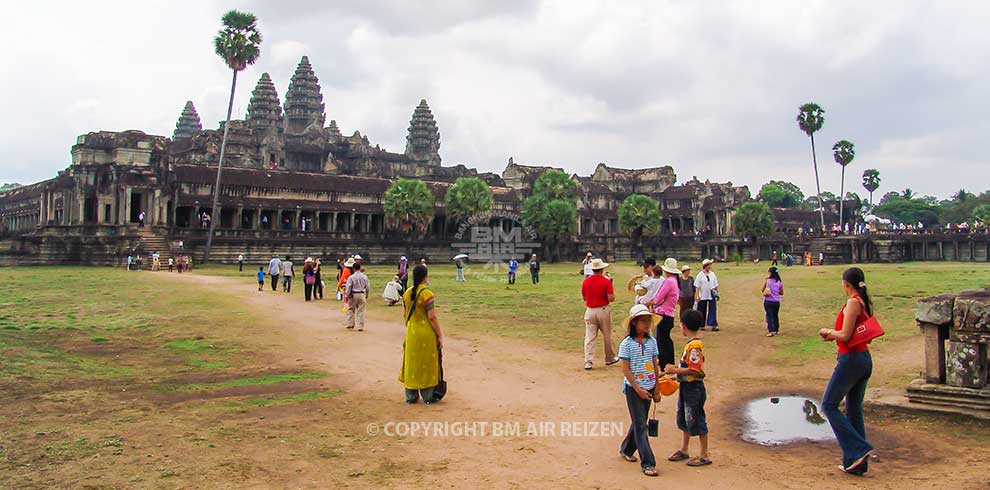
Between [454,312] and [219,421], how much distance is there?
41.1ft

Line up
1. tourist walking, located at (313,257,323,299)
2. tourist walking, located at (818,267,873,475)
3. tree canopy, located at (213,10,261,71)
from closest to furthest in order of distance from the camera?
tourist walking, located at (818,267,873,475) → tourist walking, located at (313,257,323,299) → tree canopy, located at (213,10,261,71)

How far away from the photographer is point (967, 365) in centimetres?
848

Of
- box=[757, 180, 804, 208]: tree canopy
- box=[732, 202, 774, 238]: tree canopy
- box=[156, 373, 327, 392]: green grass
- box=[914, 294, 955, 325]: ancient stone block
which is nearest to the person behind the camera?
box=[914, 294, 955, 325]: ancient stone block

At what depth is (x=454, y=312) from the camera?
813 inches

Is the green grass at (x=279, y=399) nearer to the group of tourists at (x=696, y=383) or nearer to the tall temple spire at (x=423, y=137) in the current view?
the group of tourists at (x=696, y=383)

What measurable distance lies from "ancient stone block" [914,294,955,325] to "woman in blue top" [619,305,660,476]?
436 centimetres

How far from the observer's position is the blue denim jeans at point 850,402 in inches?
257

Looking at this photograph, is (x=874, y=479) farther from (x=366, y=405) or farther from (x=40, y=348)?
(x=40, y=348)

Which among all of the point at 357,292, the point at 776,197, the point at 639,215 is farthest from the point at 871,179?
the point at 357,292

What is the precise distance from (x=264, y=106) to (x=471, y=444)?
8960cm

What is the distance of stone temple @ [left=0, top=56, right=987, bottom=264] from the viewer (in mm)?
50031

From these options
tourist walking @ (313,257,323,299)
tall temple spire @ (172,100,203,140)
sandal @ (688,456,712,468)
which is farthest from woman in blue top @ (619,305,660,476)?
tall temple spire @ (172,100,203,140)

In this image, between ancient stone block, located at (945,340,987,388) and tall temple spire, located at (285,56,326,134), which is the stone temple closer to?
tall temple spire, located at (285,56,326,134)

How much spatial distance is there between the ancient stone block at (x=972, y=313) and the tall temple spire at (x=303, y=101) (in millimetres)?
90319
